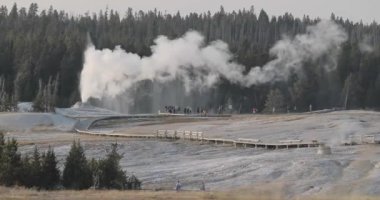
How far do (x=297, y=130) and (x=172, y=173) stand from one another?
33095mm

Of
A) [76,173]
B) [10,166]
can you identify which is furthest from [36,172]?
[76,173]

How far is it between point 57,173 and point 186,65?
107 metres

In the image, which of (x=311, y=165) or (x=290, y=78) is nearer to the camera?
(x=311, y=165)

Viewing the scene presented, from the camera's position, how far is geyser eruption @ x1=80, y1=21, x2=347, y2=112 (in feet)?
464

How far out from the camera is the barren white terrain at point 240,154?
41.0 m

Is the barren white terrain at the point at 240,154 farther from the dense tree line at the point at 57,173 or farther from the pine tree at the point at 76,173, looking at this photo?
the pine tree at the point at 76,173

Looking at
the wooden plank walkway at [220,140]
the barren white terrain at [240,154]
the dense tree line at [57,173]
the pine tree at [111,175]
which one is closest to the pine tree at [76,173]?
the dense tree line at [57,173]

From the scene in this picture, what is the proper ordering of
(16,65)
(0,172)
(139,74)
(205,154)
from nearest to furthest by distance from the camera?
(0,172) < (205,154) < (139,74) < (16,65)

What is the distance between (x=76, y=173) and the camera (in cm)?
4131

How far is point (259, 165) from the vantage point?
1973 inches

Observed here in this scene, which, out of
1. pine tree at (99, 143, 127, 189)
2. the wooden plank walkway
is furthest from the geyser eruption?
pine tree at (99, 143, 127, 189)

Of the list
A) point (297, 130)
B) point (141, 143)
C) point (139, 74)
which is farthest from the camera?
point (139, 74)

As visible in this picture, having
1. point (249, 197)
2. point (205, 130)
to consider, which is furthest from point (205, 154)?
point (249, 197)

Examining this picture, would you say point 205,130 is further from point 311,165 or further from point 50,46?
point 50,46
